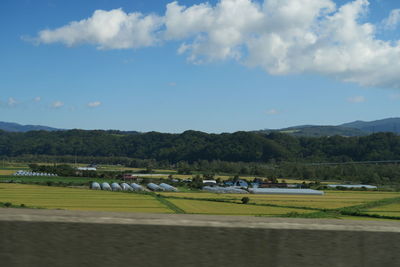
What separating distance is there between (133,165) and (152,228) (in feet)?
412

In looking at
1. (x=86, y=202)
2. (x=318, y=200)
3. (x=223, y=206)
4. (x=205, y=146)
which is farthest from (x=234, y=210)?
(x=205, y=146)

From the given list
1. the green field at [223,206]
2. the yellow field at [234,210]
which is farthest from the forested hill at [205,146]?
the yellow field at [234,210]

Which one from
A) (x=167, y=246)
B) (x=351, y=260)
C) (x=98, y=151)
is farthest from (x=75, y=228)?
(x=98, y=151)

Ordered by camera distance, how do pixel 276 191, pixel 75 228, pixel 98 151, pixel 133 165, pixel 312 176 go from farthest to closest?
pixel 98 151 → pixel 133 165 → pixel 312 176 → pixel 276 191 → pixel 75 228

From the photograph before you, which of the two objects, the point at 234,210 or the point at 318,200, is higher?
the point at 234,210

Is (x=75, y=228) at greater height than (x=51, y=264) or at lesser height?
greater

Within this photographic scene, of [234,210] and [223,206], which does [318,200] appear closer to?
[223,206]

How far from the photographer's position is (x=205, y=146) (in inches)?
5364

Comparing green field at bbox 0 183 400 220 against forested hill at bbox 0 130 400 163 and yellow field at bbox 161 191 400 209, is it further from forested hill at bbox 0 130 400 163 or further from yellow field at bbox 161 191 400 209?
forested hill at bbox 0 130 400 163

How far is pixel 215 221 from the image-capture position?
312 centimetres

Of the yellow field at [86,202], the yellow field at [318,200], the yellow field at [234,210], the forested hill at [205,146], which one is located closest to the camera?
the yellow field at [234,210]

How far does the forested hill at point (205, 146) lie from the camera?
104m

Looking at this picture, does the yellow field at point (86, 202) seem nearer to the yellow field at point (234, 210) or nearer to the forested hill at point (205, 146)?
the yellow field at point (234, 210)

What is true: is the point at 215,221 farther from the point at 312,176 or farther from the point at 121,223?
the point at 312,176
